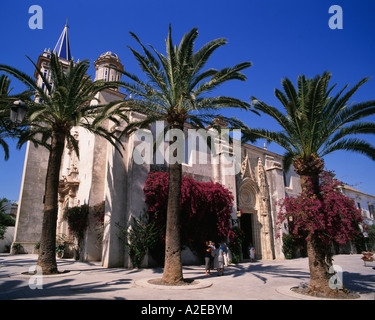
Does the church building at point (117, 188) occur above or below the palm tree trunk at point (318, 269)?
above

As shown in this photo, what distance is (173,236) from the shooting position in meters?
10.6

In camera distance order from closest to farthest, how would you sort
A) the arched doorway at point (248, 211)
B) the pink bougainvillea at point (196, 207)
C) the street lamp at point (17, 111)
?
the street lamp at point (17, 111), the pink bougainvillea at point (196, 207), the arched doorway at point (248, 211)

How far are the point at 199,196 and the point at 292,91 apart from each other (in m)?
8.68

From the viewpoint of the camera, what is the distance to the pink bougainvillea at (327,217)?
29.6ft

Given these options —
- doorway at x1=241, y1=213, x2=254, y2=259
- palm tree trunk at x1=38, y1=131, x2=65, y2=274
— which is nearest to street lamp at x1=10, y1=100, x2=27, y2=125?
palm tree trunk at x1=38, y1=131, x2=65, y2=274

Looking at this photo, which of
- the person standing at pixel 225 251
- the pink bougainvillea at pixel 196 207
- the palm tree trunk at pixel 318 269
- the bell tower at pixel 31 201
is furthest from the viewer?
the bell tower at pixel 31 201

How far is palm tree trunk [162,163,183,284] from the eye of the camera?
1020 centimetres

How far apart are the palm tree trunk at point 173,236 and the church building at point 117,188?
195 inches

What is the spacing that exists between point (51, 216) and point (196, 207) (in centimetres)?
796

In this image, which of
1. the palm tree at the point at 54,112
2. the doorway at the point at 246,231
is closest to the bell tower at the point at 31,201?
the palm tree at the point at 54,112

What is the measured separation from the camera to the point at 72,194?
20.5 metres

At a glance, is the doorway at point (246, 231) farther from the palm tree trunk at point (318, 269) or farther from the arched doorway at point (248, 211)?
the palm tree trunk at point (318, 269)
